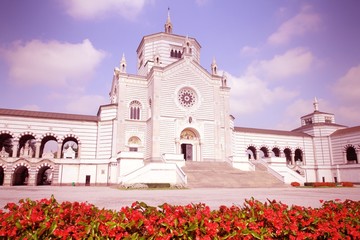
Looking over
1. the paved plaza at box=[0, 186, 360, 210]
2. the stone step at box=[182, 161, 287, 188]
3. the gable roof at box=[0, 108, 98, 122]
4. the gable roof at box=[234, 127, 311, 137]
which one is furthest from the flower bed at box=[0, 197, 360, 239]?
the gable roof at box=[234, 127, 311, 137]

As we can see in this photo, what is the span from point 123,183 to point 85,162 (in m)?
11.7

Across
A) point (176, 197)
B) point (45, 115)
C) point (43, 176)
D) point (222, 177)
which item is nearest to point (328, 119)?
point (222, 177)

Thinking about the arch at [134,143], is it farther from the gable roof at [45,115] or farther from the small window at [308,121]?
the small window at [308,121]

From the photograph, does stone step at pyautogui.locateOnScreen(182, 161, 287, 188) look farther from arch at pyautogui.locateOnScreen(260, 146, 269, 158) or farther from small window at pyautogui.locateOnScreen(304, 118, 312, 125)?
small window at pyautogui.locateOnScreen(304, 118, 312, 125)

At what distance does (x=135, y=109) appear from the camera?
39.3m

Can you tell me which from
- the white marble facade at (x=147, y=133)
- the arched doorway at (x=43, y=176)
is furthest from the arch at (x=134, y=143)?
the arched doorway at (x=43, y=176)

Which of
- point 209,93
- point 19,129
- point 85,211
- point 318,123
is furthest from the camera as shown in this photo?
point 318,123

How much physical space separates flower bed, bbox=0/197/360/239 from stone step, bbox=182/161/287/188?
21796 millimetres

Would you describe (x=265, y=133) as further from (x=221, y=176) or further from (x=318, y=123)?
(x=221, y=176)

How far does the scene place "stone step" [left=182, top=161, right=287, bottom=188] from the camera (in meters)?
27.1

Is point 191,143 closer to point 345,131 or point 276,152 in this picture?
point 276,152

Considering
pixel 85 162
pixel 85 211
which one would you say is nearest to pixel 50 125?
pixel 85 162

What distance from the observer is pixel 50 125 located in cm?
3600

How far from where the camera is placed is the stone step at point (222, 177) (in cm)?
2709
